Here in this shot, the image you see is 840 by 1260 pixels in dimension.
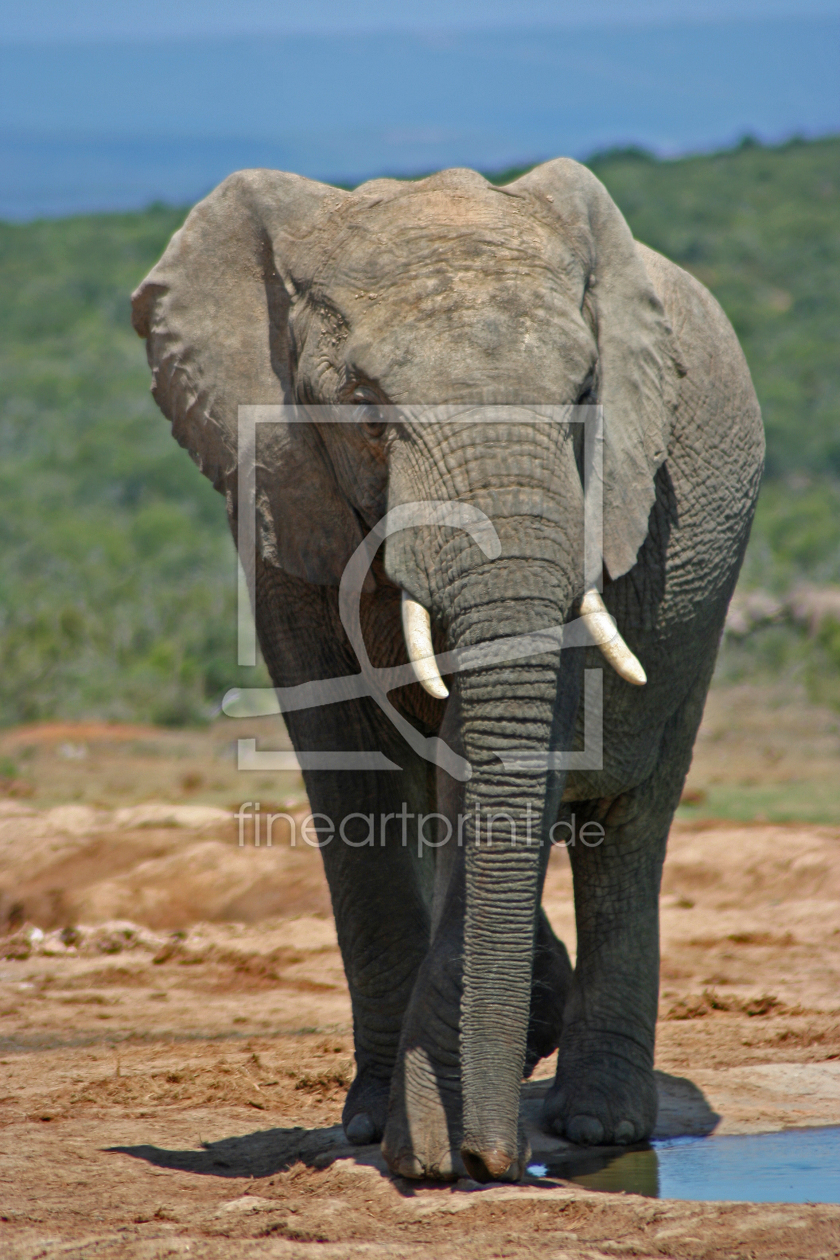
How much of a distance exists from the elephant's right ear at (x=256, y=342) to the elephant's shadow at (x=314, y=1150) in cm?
154

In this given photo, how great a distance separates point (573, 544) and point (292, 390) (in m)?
1.01

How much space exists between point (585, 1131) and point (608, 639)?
167cm

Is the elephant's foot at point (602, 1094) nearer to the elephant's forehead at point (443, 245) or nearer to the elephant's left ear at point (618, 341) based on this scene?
the elephant's left ear at point (618, 341)

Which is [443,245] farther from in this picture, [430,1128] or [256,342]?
[430,1128]

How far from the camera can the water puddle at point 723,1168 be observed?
3.96m

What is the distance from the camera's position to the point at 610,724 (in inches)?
178

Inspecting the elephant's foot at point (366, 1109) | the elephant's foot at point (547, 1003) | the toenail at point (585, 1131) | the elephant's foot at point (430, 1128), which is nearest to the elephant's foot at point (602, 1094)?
the toenail at point (585, 1131)

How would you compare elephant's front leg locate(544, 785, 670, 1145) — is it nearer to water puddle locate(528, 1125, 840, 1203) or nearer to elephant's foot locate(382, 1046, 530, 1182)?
water puddle locate(528, 1125, 840, 1203)

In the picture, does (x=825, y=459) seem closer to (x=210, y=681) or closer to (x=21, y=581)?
(x=21, y=581)

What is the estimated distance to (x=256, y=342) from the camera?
4.25m

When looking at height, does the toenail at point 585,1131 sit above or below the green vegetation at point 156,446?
below

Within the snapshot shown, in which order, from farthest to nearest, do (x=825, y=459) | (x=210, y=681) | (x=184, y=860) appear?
1. (x=825, y=459)
2. (x=210, y=681)
3. (x=184, y=860)

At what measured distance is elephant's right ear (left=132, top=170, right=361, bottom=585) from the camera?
4109 millimetres

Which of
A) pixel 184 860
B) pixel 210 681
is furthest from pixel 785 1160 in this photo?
pixel 210 681
